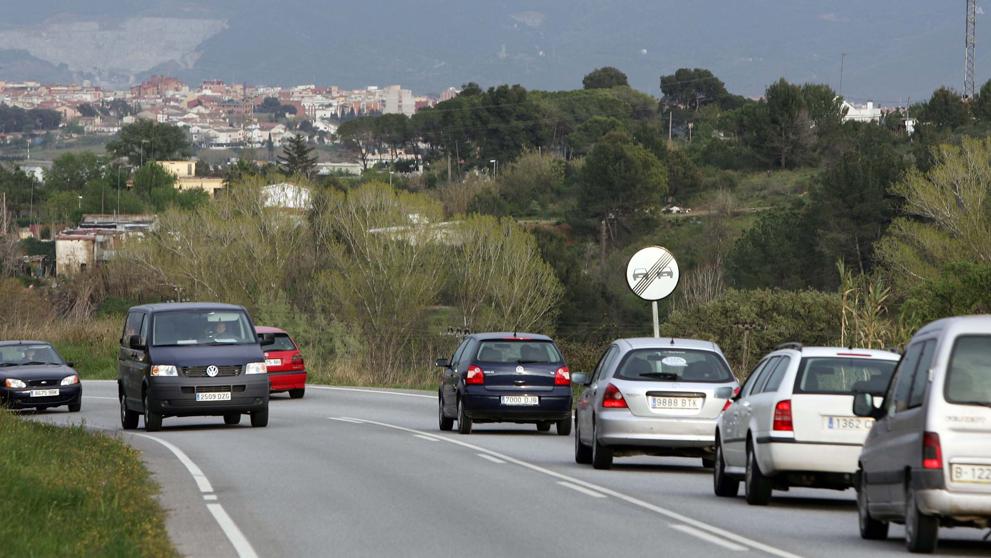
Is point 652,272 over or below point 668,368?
over

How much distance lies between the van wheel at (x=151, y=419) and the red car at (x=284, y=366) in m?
10.5

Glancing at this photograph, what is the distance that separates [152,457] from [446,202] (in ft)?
366

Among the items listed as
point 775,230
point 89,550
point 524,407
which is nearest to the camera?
point 89,550

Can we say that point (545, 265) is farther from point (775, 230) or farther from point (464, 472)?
point (464, 472)

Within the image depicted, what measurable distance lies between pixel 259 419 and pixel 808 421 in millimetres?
13847

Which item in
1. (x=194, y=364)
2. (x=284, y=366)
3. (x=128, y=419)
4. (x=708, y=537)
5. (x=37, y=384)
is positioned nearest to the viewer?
(x=708, y=537)

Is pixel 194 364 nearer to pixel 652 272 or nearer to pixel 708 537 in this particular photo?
pixel 652 272

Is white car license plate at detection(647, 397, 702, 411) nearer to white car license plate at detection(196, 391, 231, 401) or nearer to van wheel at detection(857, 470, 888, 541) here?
van wheel at detection(857, 470, 888, 541)

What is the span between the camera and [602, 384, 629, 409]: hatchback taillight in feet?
65.4

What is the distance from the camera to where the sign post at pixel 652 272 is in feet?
92.2

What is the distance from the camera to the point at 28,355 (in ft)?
118

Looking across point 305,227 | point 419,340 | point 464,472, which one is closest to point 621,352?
point 464,472

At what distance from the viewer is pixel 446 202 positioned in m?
133

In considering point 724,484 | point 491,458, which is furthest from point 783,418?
point 491,458
